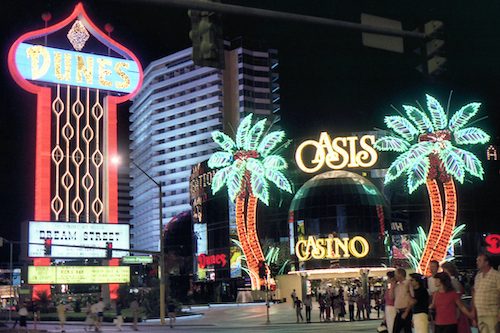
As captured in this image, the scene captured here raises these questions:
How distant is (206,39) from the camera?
1094 centimetres

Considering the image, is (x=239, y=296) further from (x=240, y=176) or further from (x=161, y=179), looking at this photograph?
(x=161, y=179)

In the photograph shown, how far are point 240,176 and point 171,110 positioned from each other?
122313mm

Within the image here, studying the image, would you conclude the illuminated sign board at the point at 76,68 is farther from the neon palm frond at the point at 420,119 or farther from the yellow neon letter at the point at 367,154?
the neon palm frond at the point at 420,119

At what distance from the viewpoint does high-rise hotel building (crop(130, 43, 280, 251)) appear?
17888cm

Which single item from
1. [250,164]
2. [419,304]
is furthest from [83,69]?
[419,304]

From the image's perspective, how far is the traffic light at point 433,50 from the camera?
1217 centimetres

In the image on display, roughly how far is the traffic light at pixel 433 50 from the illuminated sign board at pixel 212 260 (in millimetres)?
80001

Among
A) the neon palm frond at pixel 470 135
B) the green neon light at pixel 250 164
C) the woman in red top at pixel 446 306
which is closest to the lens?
the woman in red top at pixel 446 306

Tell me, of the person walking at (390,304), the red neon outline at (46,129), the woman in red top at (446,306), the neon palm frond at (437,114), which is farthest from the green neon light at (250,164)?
the woman in red top at (446,306)

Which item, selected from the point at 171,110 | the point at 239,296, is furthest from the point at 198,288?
the point at 171,110

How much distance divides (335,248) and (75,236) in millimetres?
30019

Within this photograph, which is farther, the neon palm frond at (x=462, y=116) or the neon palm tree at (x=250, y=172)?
the neon palm tree at (x=250, y=172)

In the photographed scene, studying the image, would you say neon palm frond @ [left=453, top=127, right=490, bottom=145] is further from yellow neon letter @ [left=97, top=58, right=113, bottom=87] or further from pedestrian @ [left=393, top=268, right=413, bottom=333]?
pedestrian @ [left=393, top=268, right=413, bottom=333]

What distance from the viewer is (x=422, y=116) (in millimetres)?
68938
